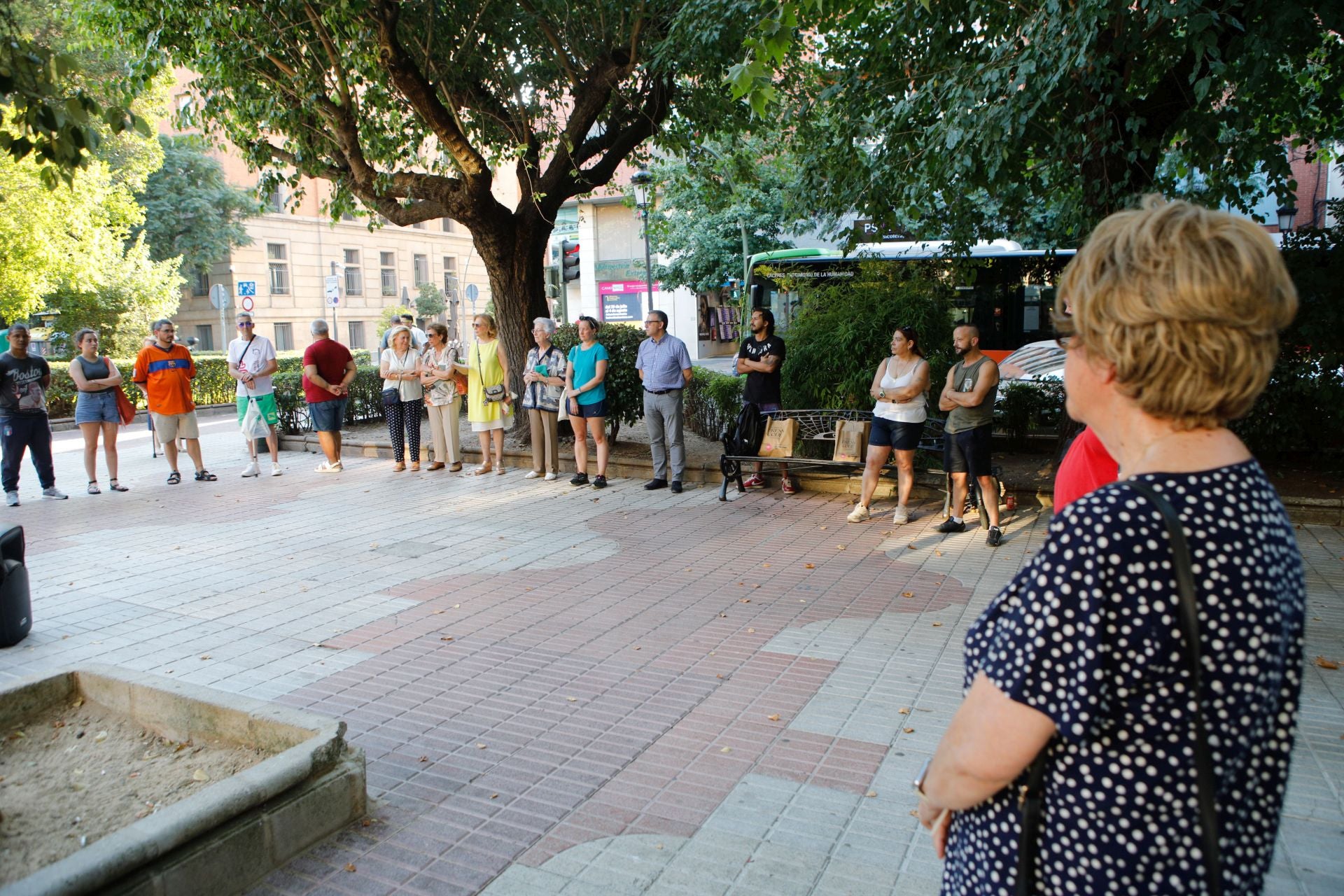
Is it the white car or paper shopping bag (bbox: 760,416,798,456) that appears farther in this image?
paper shopping bag (bbox: 760,416,798,456)

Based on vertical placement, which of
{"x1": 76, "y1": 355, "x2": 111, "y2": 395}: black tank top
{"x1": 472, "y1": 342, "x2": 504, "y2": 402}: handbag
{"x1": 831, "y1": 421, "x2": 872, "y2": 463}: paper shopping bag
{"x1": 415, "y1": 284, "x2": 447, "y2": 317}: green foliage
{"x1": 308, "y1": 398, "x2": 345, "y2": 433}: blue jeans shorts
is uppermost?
{"x1": 415, "y1": 284, "x2": 447, "y2": 317}: green foliage

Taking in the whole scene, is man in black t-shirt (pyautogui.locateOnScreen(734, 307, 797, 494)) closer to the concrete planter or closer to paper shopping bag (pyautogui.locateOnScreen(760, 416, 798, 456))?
paper shopping bag (pyautogui.locateOnScreen(760, 416, 798, 456))


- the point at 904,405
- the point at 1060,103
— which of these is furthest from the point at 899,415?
the point at 1060,103

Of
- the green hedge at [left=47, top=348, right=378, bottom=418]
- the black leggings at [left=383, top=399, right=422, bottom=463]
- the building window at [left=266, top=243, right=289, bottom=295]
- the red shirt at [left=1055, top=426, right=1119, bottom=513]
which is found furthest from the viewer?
the building window at [left=266, top=243, right=289, bottom=295]

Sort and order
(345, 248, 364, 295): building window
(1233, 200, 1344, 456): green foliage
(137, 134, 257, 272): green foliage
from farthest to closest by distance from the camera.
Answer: (345, 248, 364, 295): building window → (137, 134, 257, 272): green foliage → (1233, 200, 1344, 456): green foliage

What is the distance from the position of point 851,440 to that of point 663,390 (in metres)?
2.12

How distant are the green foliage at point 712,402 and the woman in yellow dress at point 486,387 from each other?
238 centimetres

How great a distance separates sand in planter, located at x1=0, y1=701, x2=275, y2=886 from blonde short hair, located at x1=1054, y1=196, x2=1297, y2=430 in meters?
3.49

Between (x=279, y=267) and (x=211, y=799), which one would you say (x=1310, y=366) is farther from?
(x=279, y=267)

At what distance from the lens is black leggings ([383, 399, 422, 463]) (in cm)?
1280

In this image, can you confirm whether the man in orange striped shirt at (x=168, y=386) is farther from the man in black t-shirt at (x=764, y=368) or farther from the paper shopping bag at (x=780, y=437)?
the paper shopping bag at (x=780, y=437)

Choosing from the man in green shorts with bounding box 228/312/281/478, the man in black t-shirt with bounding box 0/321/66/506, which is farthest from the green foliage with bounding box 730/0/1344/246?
the man in black t-shirt with bounding box 0/321/66/506

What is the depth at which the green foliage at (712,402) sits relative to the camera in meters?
12.9

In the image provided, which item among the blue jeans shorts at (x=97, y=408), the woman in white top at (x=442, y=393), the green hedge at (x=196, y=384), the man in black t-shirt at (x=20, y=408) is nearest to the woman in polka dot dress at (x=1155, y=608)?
the woman in white top at (x=442, y=393)
